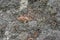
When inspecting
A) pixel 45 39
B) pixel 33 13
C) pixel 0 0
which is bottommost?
pixel 45 39

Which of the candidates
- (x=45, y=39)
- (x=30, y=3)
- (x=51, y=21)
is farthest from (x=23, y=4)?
(x=45, y=39)

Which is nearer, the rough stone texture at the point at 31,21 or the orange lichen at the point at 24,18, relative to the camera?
the rough stone texture at the point at 31,21

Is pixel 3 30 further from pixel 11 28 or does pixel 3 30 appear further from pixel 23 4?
pixel 23 4

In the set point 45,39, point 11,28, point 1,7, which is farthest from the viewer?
point 1,7

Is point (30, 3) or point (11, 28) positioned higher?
point (30, 3)

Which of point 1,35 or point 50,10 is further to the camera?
point 50,10

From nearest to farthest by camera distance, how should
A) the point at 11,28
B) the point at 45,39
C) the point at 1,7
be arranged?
the point at 45,39
the point at 11,28
the point at 1,7

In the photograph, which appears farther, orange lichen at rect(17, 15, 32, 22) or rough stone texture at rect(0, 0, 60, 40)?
orange lichen at rect(17, 15, 32, 22)
